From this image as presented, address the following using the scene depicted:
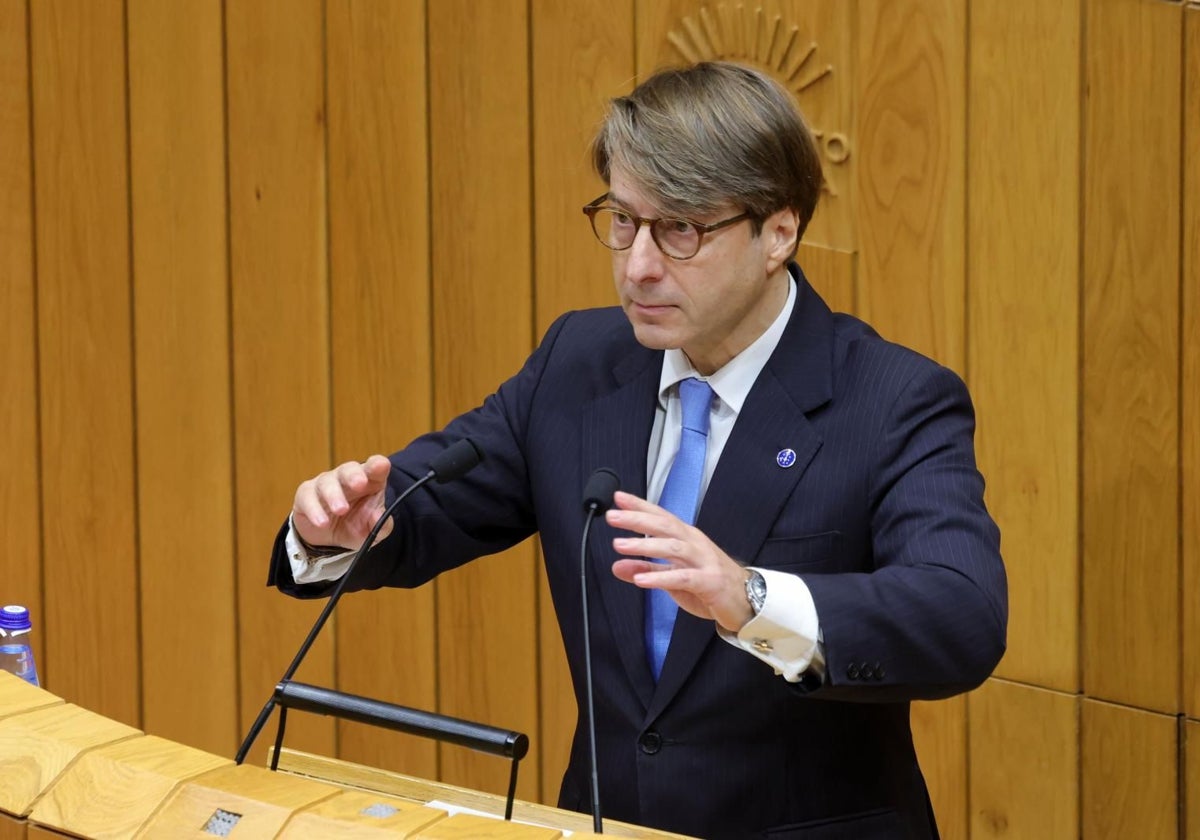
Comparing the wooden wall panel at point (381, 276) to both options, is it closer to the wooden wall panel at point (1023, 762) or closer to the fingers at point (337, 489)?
the wooden wall panel at point (1023, 762)

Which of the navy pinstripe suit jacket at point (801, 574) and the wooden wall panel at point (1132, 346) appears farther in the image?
the wooden wall panel at point (1132, 346)

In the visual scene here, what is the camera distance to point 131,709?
3744mm

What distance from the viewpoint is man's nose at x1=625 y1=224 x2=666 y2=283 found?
6.63 feet

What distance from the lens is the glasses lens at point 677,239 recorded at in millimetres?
2029

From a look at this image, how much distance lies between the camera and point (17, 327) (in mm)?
3650

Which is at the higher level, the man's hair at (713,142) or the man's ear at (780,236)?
the man's hair at (713,142)

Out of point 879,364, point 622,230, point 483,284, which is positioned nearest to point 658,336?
point 622,230

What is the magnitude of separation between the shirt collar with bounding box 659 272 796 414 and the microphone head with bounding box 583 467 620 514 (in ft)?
1.30

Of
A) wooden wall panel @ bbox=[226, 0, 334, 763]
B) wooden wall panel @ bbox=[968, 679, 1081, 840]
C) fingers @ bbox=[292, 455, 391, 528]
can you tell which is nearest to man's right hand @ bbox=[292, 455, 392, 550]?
fingers @ bbox=[292, 455, 391, 528]

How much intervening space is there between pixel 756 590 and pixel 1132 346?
119 centimetres

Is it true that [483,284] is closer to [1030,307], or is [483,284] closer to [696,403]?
[1030,307]

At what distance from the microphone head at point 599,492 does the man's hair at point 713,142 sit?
419 millimetres

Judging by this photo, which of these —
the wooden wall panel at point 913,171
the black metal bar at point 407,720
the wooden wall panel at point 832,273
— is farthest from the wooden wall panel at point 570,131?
the black metal bar at point 407,720

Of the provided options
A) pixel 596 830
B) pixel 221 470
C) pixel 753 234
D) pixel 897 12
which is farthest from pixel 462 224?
pixel 596 830
